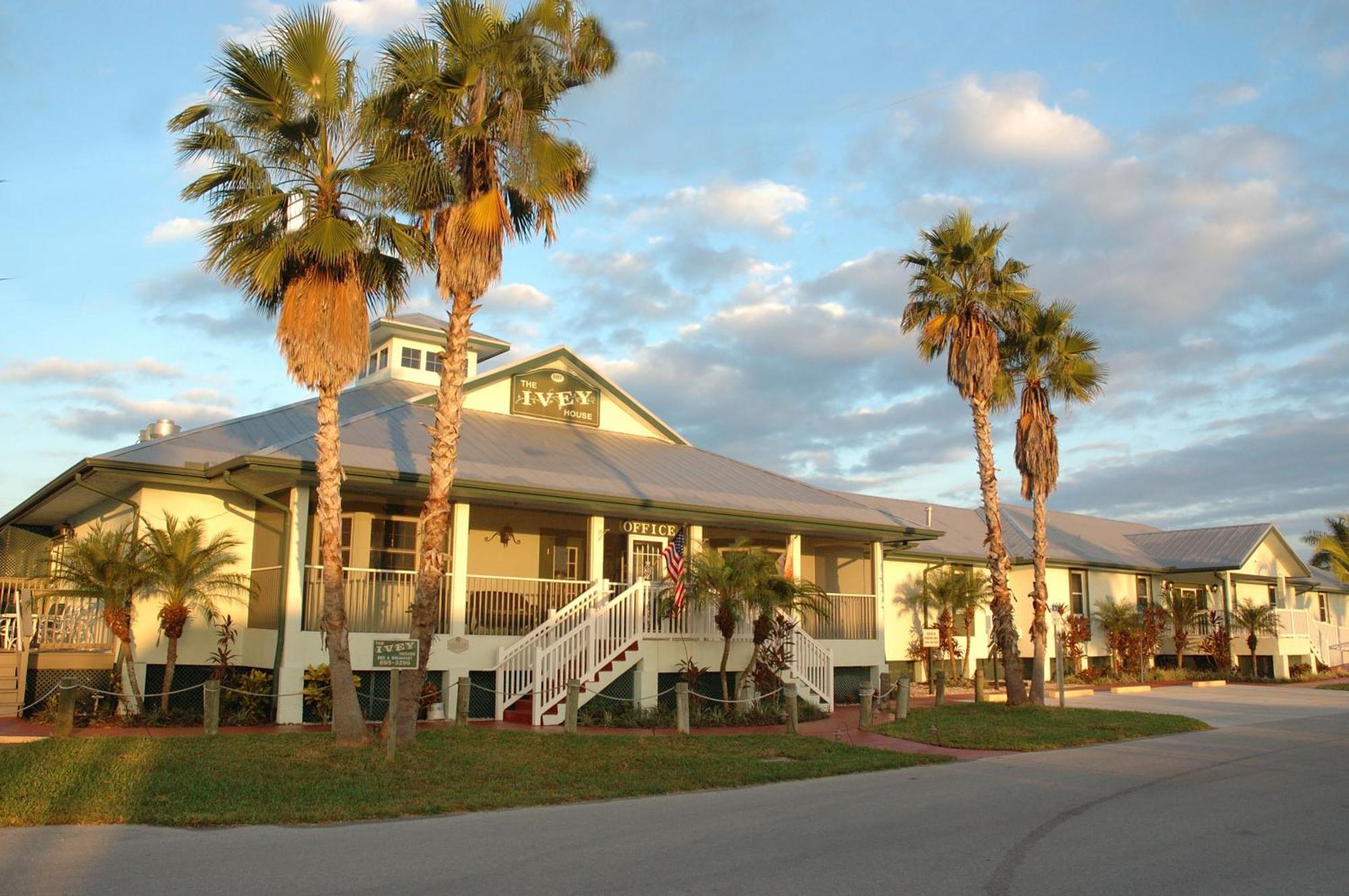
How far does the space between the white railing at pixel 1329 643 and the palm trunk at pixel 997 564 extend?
79.4 feet

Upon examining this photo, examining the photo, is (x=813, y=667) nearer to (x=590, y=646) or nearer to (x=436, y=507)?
(x=590, y=646)

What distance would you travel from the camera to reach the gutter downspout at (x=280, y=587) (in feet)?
58.6

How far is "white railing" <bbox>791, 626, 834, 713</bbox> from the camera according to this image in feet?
73.3

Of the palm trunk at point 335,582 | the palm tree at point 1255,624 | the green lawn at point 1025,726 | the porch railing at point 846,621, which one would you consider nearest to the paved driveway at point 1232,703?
the green lawn at point 1025,726

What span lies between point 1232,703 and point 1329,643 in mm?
20470

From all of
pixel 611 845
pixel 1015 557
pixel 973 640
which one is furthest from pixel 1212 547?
pixel 611 845

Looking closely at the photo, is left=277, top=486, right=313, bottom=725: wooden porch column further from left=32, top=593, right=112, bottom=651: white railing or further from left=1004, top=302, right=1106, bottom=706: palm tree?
left=1004, top=302, right=1106, bottom=706: palm tree

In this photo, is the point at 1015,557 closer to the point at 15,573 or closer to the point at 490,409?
the point at 490,409

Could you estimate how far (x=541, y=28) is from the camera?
1522cm

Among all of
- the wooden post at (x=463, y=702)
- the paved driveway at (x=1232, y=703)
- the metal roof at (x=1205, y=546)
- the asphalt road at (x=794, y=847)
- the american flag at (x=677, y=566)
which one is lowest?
the asphalt road at (x=794, y=847)

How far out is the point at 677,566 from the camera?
20297mm

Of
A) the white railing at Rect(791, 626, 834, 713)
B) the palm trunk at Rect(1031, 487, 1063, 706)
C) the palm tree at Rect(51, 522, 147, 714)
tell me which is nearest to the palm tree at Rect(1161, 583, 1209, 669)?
the palm trunk at Rect(1031, 487, 1063, 706)

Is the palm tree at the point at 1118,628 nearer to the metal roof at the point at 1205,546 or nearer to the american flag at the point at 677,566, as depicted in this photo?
the metal roof at the point at 1205,546

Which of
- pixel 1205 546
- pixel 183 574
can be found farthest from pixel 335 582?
pixel 1205 546
